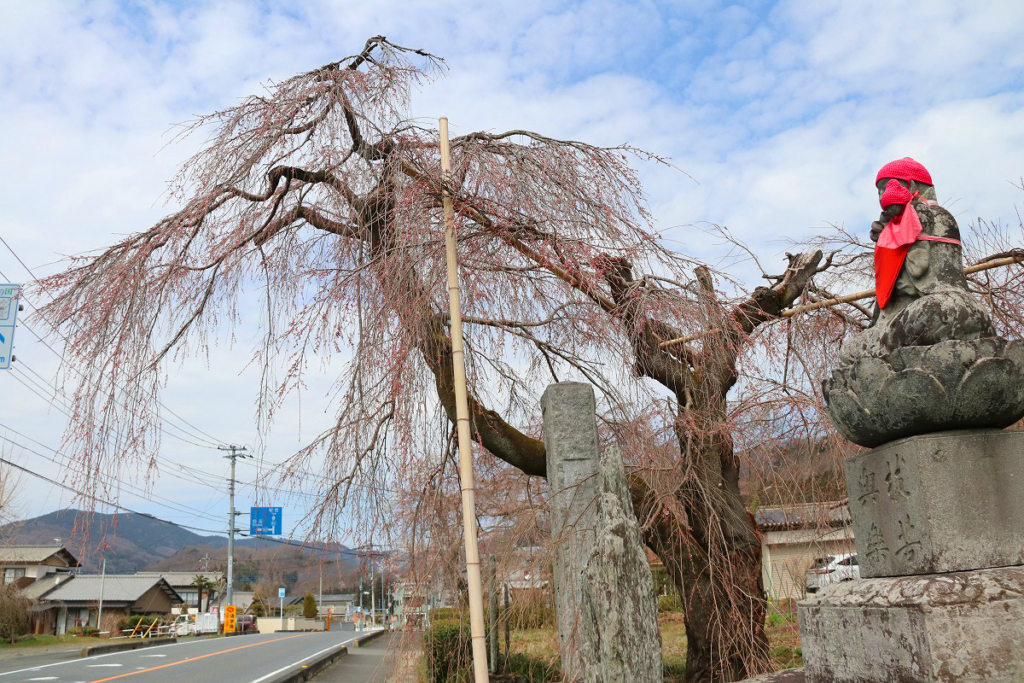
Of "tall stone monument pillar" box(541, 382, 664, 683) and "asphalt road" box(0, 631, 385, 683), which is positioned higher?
"tall stone monument pillar" box(541, 382, 664, 683)

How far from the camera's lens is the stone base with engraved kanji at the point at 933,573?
272 centimetres

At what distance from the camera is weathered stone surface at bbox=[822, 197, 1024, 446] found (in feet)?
9.96

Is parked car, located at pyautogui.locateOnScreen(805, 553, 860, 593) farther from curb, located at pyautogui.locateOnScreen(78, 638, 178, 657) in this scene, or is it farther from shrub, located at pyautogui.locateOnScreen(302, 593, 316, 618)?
shrub, located at pyautogui.locateOnScreen(302, 593, 316, 618)

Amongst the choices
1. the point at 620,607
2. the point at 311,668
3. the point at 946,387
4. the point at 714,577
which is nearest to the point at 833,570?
the point at 714,577

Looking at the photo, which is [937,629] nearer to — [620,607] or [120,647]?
[620,607]

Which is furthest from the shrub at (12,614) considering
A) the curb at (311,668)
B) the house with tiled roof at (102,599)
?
the curb at (311,668)

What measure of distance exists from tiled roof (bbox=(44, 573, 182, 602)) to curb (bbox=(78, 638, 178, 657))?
40.3 ft

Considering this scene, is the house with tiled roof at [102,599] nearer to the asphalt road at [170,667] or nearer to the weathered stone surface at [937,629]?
the asphalt road at [170,667]

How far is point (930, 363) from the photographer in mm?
3076

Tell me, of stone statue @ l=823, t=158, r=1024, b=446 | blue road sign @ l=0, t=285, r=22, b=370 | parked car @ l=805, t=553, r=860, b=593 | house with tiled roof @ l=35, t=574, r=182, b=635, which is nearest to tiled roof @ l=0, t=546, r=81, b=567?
house with tiled roof @ l=35, t=574, r=182, b=635

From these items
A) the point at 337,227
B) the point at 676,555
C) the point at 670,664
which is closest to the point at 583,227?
the point at 337,227

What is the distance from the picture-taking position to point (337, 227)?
20.7 feet

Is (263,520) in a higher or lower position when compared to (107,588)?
higher

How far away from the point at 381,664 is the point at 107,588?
144 ft
